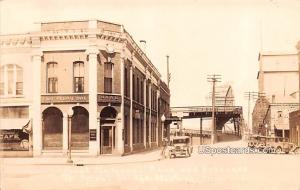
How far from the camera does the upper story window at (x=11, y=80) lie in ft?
54.7

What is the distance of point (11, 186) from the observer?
13797mm

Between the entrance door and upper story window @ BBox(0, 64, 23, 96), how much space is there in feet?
23.4

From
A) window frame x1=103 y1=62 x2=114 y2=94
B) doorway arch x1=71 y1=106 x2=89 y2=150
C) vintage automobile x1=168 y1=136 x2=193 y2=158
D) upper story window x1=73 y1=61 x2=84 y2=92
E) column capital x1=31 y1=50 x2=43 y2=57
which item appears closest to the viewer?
column capital x1=31 y1=50 x2=43 y2=57

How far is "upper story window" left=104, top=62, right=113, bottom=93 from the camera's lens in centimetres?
2531

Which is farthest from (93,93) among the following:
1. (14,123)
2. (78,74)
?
(14,123)

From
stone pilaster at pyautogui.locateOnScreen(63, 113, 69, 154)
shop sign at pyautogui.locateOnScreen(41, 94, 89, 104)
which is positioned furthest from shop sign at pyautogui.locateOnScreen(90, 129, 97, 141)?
stone pilaster at pyautogui.locateOnScreen(63, 113, 69, 154)

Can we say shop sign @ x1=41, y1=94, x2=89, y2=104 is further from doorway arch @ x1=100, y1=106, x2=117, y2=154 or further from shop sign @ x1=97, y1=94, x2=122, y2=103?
doorway arch @ x1=100, y1=106, x2=117, y2=154

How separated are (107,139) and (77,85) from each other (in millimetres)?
4699

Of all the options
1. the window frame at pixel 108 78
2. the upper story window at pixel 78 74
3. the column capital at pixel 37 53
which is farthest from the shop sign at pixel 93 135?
the column capital at pixel 37 53

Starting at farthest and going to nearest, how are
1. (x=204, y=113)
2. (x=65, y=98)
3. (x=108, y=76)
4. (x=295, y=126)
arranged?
(x=204, y=113) → (x=295, y=126) → (x=108, y=76) → (x=65, y=98)

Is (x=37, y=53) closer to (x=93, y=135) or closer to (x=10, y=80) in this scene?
(x=10, y=80)

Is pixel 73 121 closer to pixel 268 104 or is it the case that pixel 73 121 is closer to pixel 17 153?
pixel 17 153

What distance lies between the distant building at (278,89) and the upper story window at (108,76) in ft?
41.3

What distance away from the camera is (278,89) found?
47188 mm
